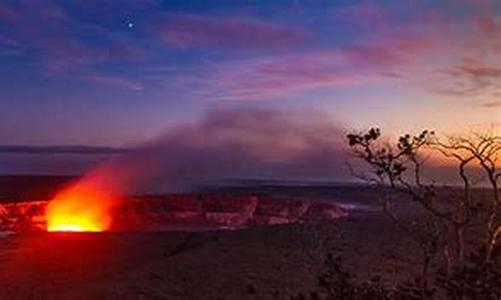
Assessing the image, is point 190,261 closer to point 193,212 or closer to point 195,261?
point 195,261

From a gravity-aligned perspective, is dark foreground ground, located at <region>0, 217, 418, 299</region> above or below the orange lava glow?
below

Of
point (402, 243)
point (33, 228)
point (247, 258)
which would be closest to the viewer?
point (247, 258)

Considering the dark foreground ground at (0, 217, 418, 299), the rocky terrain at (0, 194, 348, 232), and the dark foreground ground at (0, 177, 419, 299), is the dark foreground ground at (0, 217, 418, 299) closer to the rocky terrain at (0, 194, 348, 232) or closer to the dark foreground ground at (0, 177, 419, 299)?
the dark foreground ground at (0, 177, 419, 299)

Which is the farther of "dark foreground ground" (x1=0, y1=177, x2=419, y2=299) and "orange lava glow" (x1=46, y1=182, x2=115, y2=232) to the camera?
"orange lava glow" (x1=46, y1=182, x2=115, y2=232)

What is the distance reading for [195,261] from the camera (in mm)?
29828

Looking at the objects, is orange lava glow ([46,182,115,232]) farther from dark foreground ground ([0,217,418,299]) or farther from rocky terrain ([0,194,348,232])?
dark foreground ground ([0,217,418,299])

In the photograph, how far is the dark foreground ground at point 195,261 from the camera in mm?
25438

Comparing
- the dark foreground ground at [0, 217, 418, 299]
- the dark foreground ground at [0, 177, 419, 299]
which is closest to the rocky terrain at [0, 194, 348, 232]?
the dark foreground ground at [0, 177, 419, 299]

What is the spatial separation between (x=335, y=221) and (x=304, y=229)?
5305 mm

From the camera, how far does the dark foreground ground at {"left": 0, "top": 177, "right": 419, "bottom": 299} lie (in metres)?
25.4

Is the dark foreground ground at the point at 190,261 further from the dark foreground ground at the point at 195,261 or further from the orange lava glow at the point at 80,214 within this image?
the orange lava glow at the point at 80,214

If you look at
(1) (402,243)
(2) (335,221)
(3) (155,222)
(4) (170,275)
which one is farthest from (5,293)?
(3) (155,222)

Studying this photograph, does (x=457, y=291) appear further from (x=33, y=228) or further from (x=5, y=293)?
(x=33, y=228)

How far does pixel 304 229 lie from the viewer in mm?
37875
